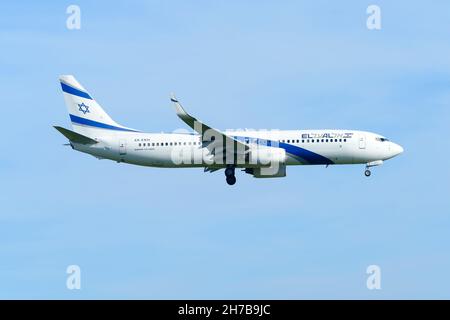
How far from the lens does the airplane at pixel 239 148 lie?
279 ft

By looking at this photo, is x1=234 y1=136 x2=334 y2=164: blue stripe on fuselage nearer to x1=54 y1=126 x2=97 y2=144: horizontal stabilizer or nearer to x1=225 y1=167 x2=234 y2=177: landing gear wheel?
x1=225 y1=167 x2=234 y2=177: landing gear wheel

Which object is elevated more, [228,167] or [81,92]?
[81,92]

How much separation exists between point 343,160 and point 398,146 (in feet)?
16.1

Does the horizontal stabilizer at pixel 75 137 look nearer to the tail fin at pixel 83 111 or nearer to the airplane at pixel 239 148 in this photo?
the airplane at pixel 239 148

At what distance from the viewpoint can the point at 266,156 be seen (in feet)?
278

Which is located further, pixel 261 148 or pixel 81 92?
pixel 81 92

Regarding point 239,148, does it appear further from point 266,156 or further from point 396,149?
point 396,149

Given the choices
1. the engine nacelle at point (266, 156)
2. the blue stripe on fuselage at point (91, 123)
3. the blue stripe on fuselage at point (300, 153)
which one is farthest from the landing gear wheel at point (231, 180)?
the blue stripe on fuselage at point (91, 123)

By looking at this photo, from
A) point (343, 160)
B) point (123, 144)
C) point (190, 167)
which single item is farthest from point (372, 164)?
point (123, 144)

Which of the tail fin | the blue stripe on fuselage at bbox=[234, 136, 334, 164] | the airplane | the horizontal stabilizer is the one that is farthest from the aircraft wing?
the horizontal stabilizer

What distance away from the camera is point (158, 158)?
8706cm

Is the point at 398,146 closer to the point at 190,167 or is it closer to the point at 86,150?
the point at 190,167

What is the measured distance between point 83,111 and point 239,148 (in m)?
14.4

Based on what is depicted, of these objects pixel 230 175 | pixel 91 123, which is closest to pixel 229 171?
pixel 230 175
